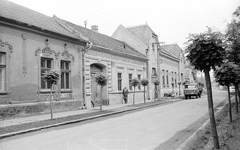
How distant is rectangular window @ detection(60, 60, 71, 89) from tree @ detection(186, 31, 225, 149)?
1271 centimetres

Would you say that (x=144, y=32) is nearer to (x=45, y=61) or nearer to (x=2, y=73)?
(x=45, y=61)

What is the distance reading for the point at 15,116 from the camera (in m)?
13.1

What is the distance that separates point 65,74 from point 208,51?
13.3 metres

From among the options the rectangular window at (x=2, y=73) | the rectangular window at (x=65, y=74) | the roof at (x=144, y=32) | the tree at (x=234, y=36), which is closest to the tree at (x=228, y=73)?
the tree at (x=234, y=36)

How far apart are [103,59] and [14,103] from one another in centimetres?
1036

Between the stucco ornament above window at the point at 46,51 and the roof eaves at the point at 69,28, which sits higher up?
the roof eaves at the point at 69,28

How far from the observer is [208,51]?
6094 mm

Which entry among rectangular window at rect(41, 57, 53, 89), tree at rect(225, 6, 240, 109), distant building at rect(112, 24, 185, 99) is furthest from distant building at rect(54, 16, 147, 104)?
tree at rect(225, 6, 240, 109)

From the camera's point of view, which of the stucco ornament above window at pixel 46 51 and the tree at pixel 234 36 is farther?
the tree at pixel 234 36

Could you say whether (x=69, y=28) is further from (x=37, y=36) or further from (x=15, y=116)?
(x=15, y=116)

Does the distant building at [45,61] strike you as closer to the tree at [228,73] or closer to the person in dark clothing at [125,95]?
the person in dark clothing at [125,95]

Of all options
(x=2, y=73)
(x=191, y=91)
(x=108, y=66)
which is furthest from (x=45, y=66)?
(x=191, y=91)

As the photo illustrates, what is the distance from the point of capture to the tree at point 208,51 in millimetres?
6027

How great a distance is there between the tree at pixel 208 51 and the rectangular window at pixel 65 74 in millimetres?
12705
